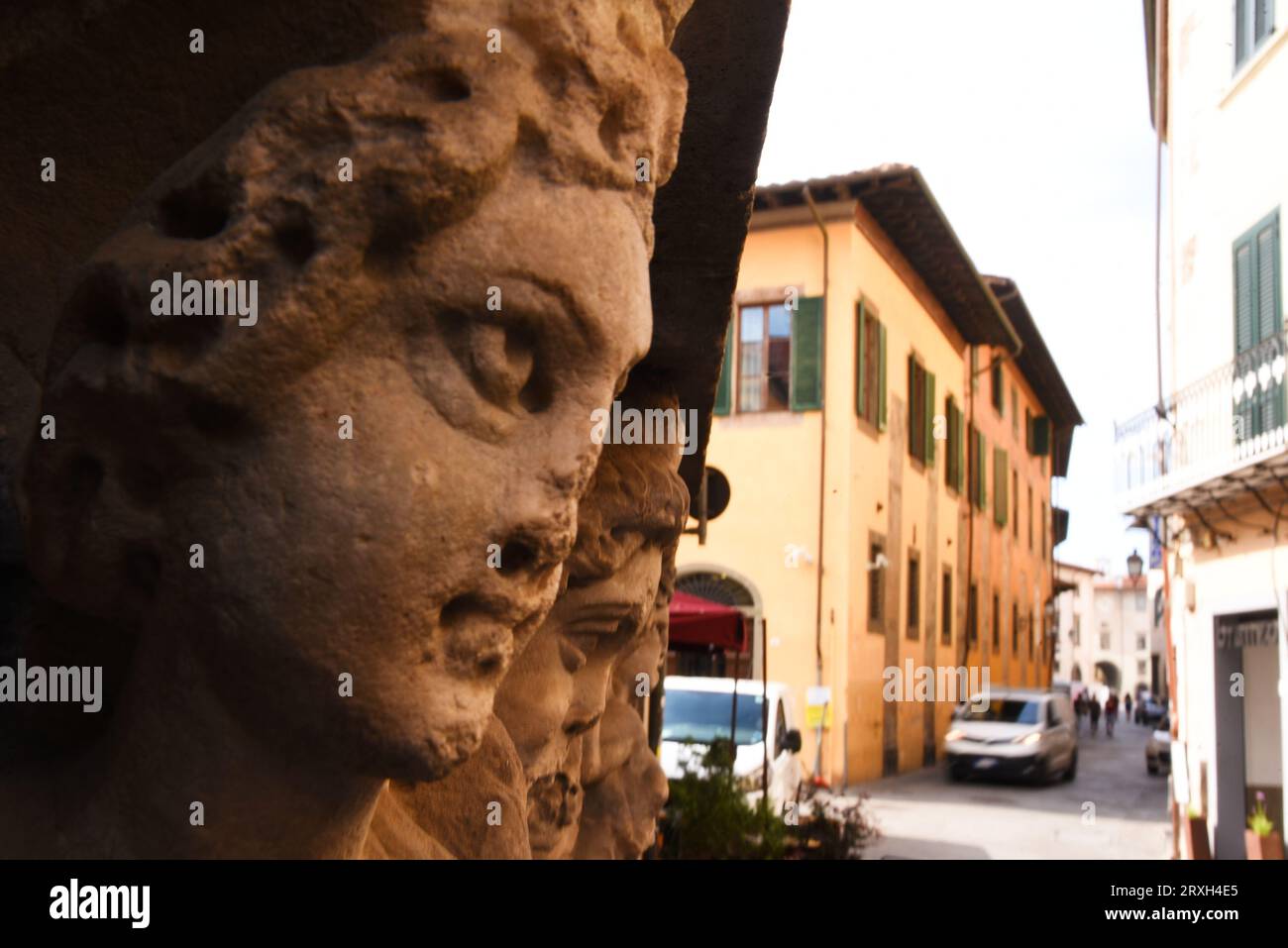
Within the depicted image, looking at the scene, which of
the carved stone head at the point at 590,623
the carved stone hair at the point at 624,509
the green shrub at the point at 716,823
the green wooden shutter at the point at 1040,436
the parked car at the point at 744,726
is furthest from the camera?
the green wooden shutter at the point at 1040,436

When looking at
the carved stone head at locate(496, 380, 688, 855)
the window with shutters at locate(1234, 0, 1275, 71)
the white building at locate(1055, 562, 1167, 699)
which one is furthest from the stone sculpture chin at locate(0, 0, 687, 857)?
the white building at locate(1055, 562, 1167, 699)

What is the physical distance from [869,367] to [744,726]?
9232 millimetres

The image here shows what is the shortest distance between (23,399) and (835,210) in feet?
55.8

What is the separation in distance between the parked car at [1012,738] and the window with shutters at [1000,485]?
28.6ft

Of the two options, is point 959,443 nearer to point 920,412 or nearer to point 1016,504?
point 920,412

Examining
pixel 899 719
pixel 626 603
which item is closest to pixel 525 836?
pixel 626 603

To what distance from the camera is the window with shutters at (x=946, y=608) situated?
936 inches

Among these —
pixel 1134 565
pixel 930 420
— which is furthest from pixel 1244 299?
pixel 1134 565

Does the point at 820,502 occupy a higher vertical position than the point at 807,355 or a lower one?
lower

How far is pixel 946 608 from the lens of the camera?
957 inches

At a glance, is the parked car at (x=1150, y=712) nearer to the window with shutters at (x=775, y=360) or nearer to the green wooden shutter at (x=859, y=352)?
the green wooden shutter at (x=859, y=352)

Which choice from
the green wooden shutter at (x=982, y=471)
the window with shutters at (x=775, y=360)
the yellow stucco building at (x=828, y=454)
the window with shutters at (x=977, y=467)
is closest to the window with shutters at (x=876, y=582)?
the yellow stucco building at (x=828, y=454)

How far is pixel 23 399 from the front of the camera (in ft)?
5.53
